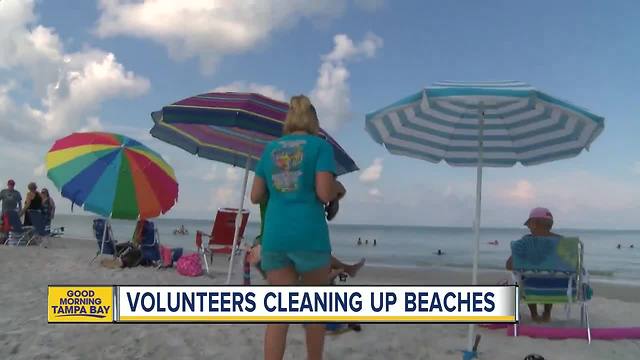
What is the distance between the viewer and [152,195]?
8.48 m

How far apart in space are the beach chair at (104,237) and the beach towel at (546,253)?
7.34m

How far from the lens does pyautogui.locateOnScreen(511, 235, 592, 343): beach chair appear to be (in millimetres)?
5105

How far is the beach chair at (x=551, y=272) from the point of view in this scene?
201 inches

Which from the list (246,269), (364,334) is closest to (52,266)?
(246,269)

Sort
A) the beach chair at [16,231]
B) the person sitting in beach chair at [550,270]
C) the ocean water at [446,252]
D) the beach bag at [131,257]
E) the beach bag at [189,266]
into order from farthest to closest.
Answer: the ocean water at [446,252]
the beach chair at [16,231]
the beach bag at [131,257]
the beach bag at [189,266]
the person sitting in beach chair at [550,270]

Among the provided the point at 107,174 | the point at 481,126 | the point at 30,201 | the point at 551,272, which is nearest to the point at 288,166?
the point at 481,126

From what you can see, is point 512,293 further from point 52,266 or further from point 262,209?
point 52,266

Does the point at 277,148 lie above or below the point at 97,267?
above

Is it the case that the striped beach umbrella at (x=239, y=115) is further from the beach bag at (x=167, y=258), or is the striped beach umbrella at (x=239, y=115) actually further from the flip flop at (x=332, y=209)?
the beach bag at (x=167, y=258)

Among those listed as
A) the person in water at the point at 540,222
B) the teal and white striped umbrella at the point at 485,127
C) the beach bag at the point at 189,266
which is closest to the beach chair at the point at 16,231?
the beach bag at the point at 189,266

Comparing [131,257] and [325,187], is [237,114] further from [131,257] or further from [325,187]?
[131,257]

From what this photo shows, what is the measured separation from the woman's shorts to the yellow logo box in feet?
3.42

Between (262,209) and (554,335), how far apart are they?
3.29 metres

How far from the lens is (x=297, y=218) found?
2600mm
